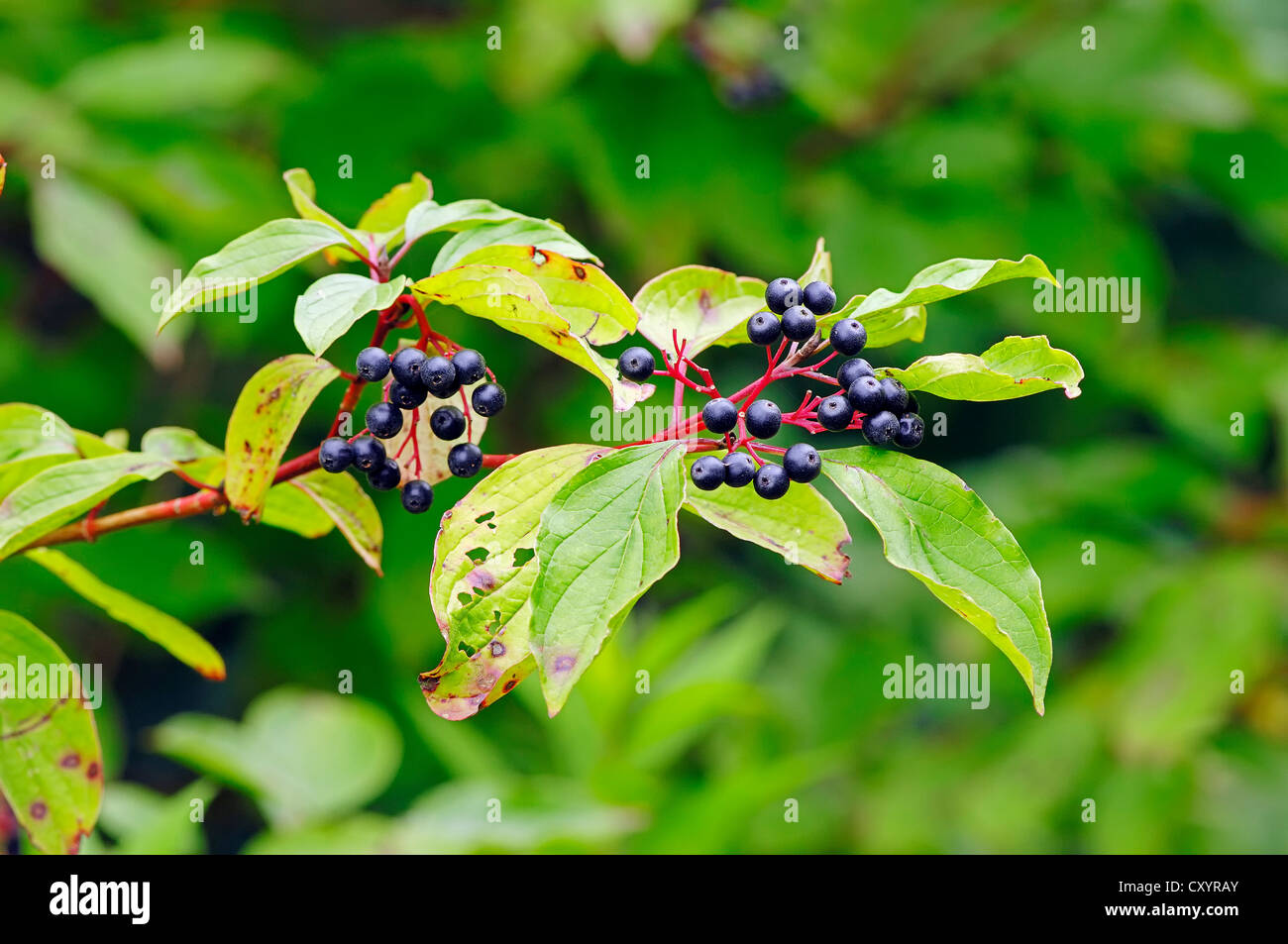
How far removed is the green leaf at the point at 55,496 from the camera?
2.79ft

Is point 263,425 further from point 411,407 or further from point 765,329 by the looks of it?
point 765,329

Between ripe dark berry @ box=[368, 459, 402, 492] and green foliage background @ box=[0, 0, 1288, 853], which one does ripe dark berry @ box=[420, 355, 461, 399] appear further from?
green foliage background @ box=[0, 0, 1288, 853]

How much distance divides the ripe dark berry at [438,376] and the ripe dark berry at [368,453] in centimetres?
9

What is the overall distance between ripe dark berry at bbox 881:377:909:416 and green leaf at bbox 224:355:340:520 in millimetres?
431

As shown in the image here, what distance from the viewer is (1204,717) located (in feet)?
8.20

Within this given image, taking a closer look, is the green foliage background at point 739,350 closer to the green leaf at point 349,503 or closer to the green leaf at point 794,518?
the green leaf at point 349,503

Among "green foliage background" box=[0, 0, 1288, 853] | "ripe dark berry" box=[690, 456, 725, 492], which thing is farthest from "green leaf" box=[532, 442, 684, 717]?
"green foliage background" box=[0, 0, 1288, 853]

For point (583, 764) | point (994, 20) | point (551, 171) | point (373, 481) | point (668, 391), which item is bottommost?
point (583, 764)

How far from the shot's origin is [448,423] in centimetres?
91

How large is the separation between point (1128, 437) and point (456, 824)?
2.50 m

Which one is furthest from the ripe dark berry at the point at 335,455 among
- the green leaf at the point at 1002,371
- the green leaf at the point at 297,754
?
the green leaf at the point at 297,754

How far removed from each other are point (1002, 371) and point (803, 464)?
6.3 inches

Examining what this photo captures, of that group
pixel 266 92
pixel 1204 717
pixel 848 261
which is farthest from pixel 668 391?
pixel 1204 717
